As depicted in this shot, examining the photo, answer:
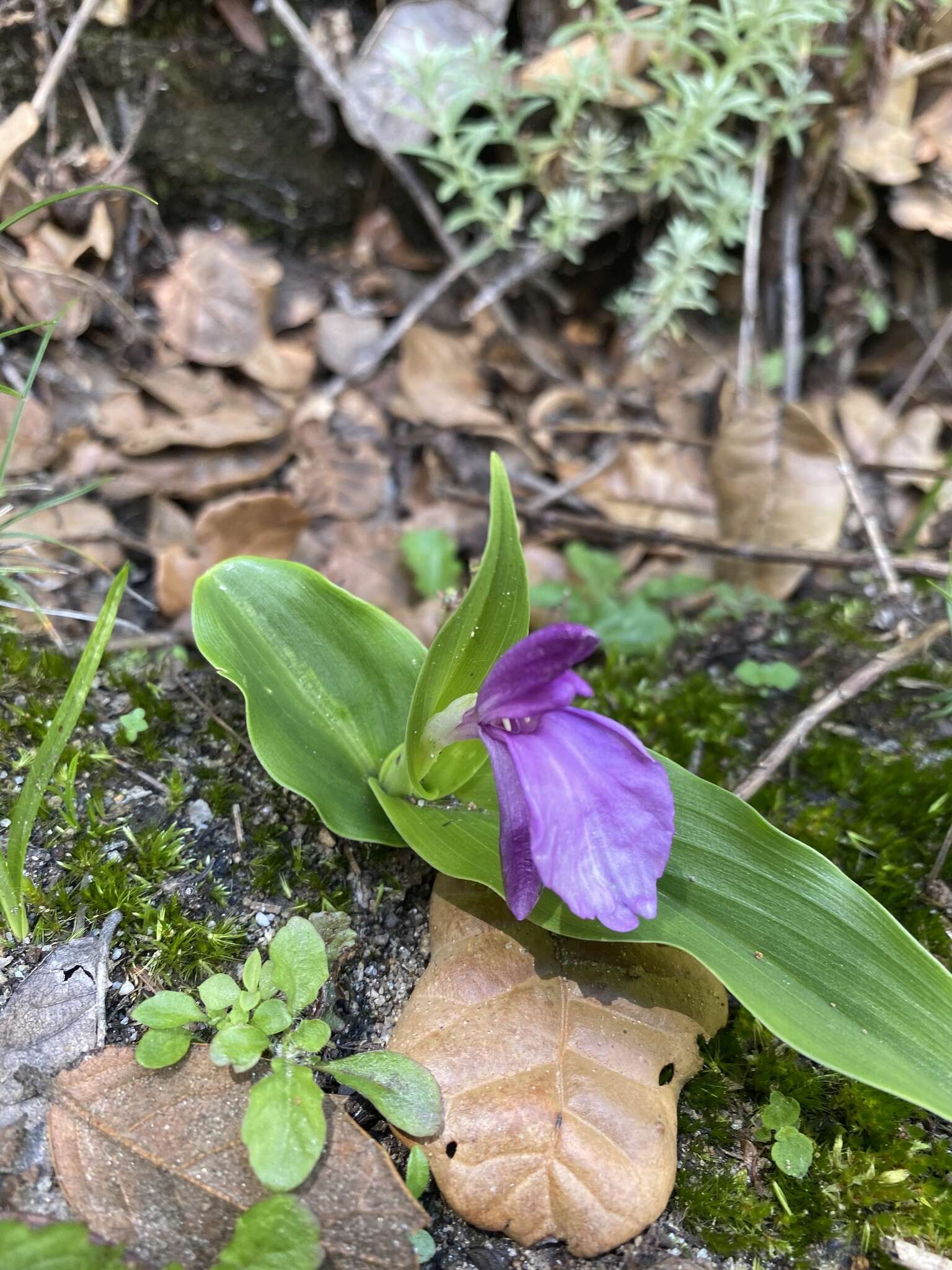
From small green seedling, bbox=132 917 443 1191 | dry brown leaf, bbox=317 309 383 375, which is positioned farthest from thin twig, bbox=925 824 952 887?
dry brown leaf, bbox=317 309 383 375

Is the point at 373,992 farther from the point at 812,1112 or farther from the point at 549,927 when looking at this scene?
the point at 812,1112

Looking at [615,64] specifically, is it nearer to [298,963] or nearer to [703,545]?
[703,545]

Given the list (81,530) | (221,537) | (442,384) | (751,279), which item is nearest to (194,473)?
(221,537)

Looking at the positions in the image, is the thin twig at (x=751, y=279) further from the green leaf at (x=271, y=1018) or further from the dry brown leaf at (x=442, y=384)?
the green leaf at (x=271, y=1018)

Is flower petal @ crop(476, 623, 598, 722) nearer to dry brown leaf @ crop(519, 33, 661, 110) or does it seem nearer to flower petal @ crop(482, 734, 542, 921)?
flower petal @ crop(482, 734, 542, 921)

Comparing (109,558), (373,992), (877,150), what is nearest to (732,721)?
(373,992)
